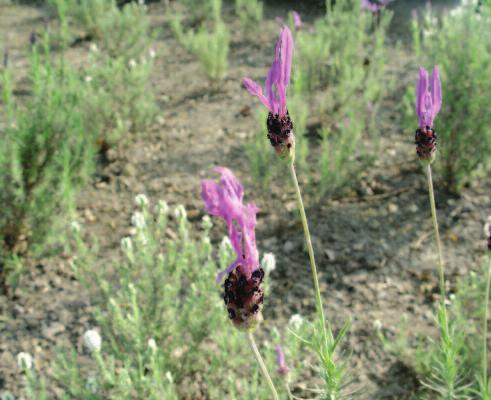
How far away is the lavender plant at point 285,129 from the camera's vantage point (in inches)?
31.4

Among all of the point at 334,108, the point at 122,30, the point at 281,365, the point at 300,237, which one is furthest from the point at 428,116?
the point at 122,30

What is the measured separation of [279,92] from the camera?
83cm

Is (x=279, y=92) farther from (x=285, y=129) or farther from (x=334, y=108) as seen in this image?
(x=334, y=108)

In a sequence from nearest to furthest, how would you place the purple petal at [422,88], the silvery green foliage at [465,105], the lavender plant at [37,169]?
the purple petal at [422,88] → the lavender plant at [37,169] → the silvery green foliage at [465,105]

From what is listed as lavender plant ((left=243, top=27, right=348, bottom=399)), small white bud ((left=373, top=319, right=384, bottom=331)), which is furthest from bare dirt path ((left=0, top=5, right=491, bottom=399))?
lavender plant ((left=243, top=27, right=348, bottom=399))

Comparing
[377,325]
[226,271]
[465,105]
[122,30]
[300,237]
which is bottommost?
[377,325]

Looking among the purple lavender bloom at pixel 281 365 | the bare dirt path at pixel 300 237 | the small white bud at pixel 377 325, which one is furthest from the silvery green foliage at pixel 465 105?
the purple lavender bloom at pixel 281 365

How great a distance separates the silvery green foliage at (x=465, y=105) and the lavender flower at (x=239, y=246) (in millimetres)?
2087

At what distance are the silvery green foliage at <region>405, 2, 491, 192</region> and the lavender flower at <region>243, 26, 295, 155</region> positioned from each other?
6.49 ft

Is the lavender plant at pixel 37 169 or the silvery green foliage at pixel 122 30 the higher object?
the silvery green foliage at pixel 122 30

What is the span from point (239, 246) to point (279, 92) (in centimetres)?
23

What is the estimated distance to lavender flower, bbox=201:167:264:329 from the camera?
0.77 m

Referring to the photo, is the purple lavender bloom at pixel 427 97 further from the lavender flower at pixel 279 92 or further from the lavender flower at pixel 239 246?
the lavender flower at pixel 239 246

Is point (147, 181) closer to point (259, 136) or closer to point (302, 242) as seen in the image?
point (259, 136)
